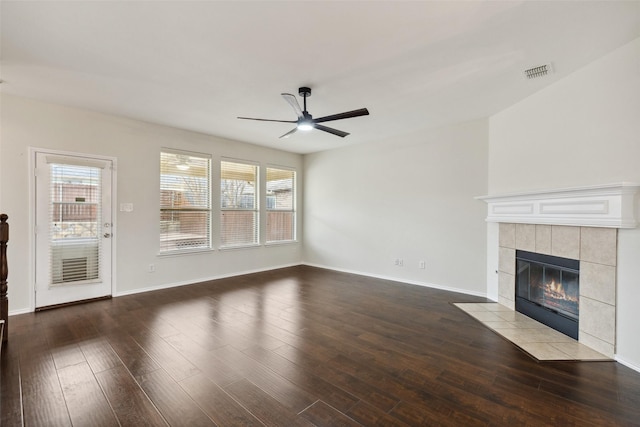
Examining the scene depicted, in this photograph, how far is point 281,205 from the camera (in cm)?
705

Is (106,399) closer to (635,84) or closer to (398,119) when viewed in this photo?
(398,119)

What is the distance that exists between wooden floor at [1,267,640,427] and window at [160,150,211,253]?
5.16 ft

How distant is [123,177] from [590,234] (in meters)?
6.14

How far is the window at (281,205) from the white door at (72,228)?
3.11m

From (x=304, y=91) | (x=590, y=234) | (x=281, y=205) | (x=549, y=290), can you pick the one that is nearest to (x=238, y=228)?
(x=281, y=205)

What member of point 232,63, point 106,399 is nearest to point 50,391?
point 106,399

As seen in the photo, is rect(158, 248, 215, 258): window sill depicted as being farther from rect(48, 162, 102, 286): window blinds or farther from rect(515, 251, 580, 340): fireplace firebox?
rect(515, 251, 580, 340): fireplace firebox

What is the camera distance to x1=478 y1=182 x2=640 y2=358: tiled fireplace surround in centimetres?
260

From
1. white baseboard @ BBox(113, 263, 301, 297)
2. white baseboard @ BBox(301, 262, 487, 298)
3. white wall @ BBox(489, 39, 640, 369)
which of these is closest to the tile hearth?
white wall @ BBox(489, 39, 640, 369)

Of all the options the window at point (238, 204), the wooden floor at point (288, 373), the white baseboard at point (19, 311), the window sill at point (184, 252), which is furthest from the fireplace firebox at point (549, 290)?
the white baseboard at point (19, 311)

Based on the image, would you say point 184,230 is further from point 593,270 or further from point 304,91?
point 593,270

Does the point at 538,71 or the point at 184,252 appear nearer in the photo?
the point at 538,71

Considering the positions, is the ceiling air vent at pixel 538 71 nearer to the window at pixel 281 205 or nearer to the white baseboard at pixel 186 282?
the window at pixel 281 205

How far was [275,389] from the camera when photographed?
2172 millimetres
